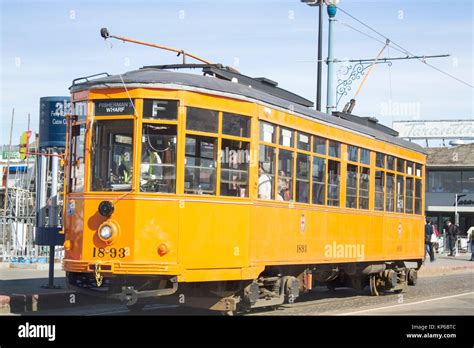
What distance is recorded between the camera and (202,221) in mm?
10523

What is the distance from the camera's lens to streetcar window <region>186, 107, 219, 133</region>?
10484mm

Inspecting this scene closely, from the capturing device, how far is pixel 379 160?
51.3ft

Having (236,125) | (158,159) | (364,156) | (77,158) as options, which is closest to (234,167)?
(236,125)

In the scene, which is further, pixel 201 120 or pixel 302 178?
pixel 302 178

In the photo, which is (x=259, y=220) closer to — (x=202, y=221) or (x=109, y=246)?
(x=202, y=221)

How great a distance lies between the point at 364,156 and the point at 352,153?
0.63 metres

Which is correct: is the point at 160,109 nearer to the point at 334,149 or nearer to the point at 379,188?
the point at 334,149

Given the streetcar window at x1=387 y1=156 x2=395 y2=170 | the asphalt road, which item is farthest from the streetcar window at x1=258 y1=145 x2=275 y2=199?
the streetcar window at x1=387 y1=156 x2=395 y2=170

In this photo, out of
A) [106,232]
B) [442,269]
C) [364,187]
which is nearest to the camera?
[106,232]

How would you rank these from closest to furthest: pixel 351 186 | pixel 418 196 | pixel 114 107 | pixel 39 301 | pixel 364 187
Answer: pixel 114 107, pixel 39 301, pixel 351 186, pixel 364 187, pixel 418 196

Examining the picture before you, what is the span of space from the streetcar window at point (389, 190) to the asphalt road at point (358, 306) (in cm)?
197

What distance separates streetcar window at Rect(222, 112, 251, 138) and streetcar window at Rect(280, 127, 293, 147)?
39.2 inches

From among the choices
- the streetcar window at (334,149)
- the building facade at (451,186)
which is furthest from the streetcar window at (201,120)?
the building facade at (451,186)

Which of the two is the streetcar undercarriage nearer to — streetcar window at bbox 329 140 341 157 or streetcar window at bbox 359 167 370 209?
streetcar window at bbox 359 167 370 209
